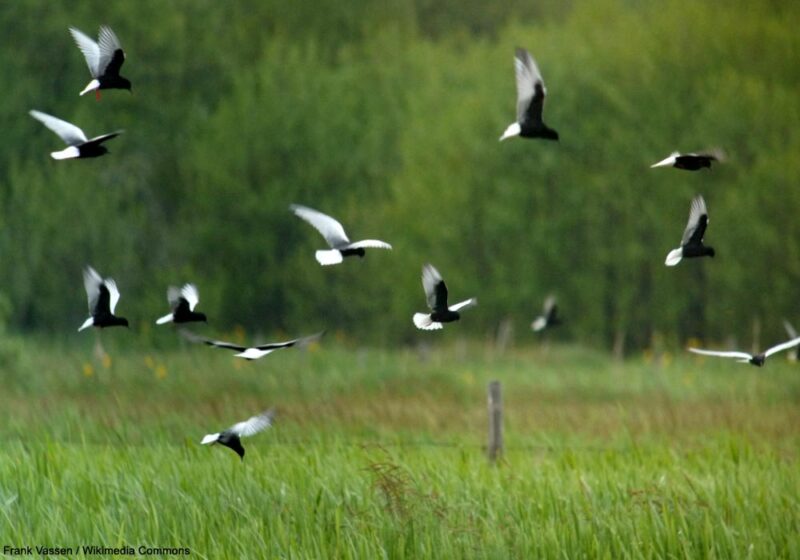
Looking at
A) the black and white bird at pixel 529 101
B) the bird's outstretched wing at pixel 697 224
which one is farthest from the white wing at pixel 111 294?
the bird's outstretched wing at pixel 697 224

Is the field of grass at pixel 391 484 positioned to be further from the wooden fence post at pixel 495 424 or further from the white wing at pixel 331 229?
the white wing at pixel 331 229

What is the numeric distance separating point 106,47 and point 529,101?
8.83ft

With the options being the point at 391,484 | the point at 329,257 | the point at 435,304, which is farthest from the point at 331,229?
the point at 391,484

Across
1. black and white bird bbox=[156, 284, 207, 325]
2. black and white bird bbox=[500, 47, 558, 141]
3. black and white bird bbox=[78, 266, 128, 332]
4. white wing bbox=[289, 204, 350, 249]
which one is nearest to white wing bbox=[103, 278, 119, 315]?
black and white bird bbox=[78, 266, 128, 332]

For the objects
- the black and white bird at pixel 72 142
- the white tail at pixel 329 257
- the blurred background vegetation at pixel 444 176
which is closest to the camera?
the white tail at pixel 329 257

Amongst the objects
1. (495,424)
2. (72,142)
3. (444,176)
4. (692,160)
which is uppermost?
(72,142)

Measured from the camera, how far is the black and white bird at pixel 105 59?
764cm

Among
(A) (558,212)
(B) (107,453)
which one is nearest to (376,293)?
(A) (558,212)

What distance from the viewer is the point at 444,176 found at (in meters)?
29.5

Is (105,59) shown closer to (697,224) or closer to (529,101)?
(529,101)

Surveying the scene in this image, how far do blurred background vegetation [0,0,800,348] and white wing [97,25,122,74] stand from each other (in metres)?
19.2

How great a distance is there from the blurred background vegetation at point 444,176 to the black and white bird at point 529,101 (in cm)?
1973

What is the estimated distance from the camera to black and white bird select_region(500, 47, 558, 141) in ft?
25.0

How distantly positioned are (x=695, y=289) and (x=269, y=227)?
10077 mm
